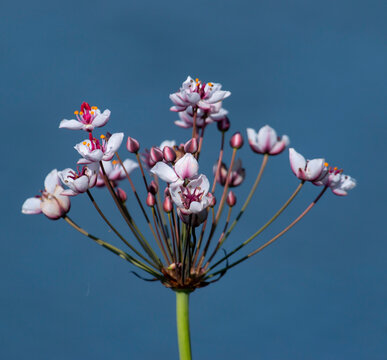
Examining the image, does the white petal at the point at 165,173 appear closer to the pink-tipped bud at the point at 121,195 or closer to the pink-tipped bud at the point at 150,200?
the pink-tipped bud at the point at 150,200

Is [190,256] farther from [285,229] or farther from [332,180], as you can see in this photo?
[332,180]

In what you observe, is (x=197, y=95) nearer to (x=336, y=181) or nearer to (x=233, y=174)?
(x=233, y=174)

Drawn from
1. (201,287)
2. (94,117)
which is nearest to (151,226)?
(201,287)

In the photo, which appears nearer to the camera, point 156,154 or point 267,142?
point 156,154

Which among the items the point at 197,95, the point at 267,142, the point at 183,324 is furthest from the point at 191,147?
the point at 183,324

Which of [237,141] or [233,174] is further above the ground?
[237,141]

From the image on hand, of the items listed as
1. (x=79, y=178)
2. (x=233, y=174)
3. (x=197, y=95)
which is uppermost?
(x=197, y=95)
